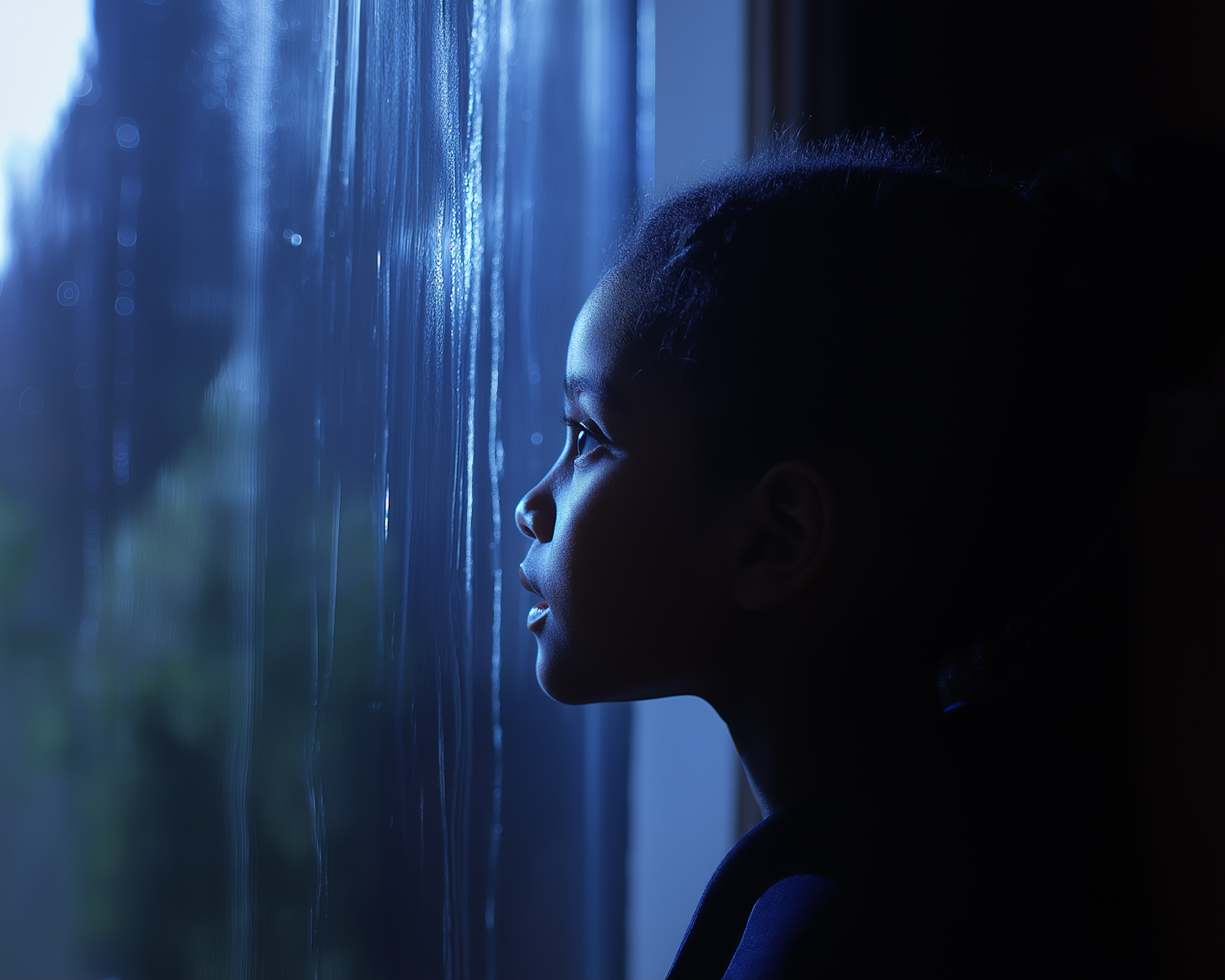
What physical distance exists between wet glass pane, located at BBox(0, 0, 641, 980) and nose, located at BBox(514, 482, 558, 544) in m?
0.15

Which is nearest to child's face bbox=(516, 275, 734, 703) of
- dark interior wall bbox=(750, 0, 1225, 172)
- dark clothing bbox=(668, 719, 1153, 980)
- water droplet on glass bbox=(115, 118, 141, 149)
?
dark clothing bbox=(668, 719, 1153, 980)

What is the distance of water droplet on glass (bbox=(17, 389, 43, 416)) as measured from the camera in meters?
0.53

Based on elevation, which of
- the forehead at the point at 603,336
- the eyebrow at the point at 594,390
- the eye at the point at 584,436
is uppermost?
the forehead at the point at 603,336

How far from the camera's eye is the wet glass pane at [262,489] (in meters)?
0.54

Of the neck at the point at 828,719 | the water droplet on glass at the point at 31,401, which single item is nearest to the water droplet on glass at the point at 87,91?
the water droplet on glass at the point at 31,401

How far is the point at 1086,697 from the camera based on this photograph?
0.77 meters

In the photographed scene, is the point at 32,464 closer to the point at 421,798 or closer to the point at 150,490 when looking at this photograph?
the point at 150,490

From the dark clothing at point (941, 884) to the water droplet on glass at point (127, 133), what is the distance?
56 cm

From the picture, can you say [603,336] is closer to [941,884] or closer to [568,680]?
[568,680]

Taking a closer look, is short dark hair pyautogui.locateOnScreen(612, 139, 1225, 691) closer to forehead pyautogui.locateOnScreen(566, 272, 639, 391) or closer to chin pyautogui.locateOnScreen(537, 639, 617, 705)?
forehead pyautogui.locateOnScreen(566, 272, 639, 391)

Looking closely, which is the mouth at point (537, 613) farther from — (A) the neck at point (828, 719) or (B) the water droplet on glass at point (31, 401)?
(B) the water droplet on glass at point (31, 401)

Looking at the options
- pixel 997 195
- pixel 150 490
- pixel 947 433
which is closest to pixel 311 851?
pixel 150 490

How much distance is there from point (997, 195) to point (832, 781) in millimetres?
348

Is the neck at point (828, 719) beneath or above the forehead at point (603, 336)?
beneath
